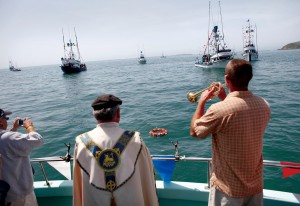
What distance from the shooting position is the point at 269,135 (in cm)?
1137

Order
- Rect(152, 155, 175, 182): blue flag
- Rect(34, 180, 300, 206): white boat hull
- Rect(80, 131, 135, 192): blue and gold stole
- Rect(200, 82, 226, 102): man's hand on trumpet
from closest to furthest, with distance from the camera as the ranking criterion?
Rect(80, 131, 135, 192): blue and gold stole
Rect(200, 82, 226, 102): man's hand on trumpet
Rect(34, 180, 300, 206): white boat hull
Rect(152, 155, 175, 182): blue flag

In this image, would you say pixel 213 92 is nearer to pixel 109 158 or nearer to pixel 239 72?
pixel 239 72

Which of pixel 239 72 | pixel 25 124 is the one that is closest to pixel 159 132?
pixel 25 124

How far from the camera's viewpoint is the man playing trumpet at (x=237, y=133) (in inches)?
80.0

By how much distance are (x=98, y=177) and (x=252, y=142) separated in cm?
143

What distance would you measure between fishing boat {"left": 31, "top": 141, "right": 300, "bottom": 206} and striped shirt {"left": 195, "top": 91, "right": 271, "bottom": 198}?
1063 millimetres

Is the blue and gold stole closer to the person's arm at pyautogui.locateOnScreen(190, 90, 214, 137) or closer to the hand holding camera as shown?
the person's arm at pyautogui.locateOnScreen(190, 90, 214, 137)

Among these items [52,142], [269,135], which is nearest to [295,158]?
[269,135]

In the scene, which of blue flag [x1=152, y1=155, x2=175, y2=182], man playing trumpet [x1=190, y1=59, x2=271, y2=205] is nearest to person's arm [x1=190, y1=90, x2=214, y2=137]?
A: man playing trumpet [x1=190, y1=59, x2=271, y2=205]

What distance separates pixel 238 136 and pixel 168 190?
6.52 ft

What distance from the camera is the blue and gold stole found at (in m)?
1.99

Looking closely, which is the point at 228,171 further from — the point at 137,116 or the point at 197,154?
the point at 137,116

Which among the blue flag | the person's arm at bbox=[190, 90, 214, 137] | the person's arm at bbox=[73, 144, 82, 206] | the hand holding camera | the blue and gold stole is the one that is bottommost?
the blue flag

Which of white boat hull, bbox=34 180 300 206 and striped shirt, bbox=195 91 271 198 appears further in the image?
white boat hull, bbox=34 180 300 206
